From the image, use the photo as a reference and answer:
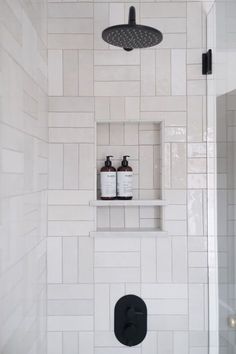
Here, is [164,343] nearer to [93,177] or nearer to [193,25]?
[93,177]

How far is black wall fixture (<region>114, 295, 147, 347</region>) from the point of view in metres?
1.79

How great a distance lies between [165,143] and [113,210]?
437 millimetres

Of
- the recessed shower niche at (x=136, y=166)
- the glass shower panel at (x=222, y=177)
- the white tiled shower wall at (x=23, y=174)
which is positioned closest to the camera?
the white tiled shower wall at (x=23, y=174)

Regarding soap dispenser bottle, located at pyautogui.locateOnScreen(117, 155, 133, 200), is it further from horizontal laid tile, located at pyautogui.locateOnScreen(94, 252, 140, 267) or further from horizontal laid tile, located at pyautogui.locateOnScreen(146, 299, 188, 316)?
horizontal laid tile, located at pyautogui.locateOnScreen(146, 299, 188, 316)

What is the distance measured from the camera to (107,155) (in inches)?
75.3

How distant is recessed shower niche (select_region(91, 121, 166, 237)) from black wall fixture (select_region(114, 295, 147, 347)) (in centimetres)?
36

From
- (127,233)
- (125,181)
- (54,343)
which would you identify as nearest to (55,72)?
(125,181)

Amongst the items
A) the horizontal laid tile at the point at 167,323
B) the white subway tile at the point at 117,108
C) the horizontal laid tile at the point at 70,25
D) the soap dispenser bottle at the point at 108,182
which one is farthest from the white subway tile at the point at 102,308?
the horizontal laid tile at the point at 70,25

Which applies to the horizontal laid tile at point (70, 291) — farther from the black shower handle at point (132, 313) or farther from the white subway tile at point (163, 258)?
the white subway tile at point (163, 258)

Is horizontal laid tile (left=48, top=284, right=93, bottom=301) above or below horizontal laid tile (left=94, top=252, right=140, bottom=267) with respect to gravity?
below

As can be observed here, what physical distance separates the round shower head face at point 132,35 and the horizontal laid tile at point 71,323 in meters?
1.30

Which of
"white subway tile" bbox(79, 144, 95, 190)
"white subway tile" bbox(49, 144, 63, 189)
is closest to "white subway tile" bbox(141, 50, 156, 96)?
"white subway tile" bbox(79, 144, 95, 190)

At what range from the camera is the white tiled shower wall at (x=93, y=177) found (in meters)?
1.82

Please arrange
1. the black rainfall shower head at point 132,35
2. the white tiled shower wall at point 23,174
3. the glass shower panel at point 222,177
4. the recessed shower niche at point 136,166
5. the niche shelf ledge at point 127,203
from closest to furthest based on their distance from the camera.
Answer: the white tiled shower wall at point 23,174, the black rainfall shower head at point 132,35, the glass shower panel at point 222,177, the niche shelf ledge at point 127,203, the recessed shower niche at point 136,166
